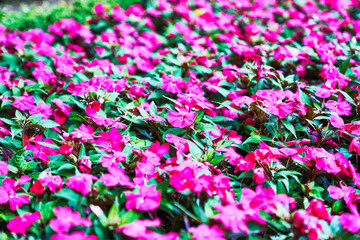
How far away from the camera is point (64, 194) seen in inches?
52.7

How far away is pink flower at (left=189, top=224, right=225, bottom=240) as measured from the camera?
3.73ft

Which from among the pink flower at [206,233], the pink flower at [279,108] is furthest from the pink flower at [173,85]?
the pink flower at [206,233]

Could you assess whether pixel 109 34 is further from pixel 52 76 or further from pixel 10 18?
pixel 10 18

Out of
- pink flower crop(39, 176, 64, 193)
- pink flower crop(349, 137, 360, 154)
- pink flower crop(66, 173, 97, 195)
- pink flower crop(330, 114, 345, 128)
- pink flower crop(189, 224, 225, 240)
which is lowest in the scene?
pink flower crop(349, 137, 360, 154)

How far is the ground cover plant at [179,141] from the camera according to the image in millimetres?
1296

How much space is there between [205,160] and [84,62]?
172 centimetres

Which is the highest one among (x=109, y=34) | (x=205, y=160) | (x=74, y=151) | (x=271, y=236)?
(x=109, y=34)

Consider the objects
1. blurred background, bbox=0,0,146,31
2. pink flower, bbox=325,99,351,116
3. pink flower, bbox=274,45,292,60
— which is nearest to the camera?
pink flower, bbox=325,99,351,116

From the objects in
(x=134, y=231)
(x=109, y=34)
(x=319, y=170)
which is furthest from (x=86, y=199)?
(x=109, y=34)

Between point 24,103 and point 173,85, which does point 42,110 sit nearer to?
point 24,103

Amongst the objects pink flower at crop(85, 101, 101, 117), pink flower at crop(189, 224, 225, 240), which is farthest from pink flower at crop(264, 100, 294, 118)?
pink flower at crop(85, 101, 101, 117)

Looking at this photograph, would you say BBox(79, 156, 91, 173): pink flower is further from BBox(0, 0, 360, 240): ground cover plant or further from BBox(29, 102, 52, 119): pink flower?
BBox(29, 102, 52, 119): pink flower

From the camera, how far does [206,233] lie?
45.2 inches

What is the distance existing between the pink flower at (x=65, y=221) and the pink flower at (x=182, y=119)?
67cm
